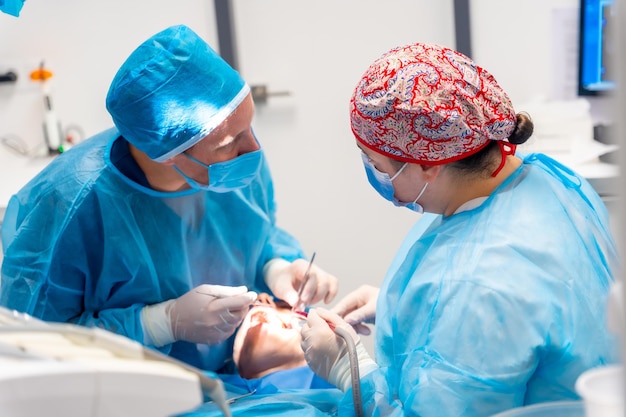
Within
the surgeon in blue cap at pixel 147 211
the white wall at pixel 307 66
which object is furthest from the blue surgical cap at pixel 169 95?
the white wall at pixel 307 66

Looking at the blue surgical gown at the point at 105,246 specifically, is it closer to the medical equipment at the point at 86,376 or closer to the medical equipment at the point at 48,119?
the medical equipment at the point at 86,376

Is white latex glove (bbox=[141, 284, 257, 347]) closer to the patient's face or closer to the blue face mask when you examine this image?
the patient's face

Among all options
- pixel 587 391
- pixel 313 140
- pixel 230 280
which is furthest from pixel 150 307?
pixel 313 140

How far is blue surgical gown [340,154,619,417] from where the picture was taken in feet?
4.05

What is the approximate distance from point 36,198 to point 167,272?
0.35 metres

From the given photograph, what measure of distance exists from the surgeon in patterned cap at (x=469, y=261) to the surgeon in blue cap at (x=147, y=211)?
14.7 inches

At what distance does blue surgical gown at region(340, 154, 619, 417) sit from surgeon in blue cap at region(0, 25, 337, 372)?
0.55m

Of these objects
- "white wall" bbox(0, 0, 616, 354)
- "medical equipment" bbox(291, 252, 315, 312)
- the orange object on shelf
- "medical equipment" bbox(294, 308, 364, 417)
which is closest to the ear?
"medical equipment" bbox(294, 308, 364, 417)

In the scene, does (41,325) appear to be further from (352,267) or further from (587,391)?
(352,267)

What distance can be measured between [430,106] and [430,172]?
0.16 meters

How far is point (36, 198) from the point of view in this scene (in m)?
1.79

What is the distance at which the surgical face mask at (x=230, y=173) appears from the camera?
1.77m

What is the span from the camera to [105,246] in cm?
177

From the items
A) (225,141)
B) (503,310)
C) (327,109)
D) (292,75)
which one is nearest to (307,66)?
(292,75)
